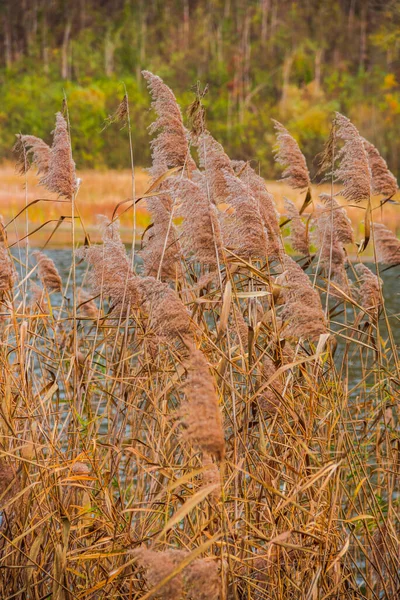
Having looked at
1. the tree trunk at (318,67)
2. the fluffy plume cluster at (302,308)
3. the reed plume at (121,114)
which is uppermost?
the reed plume at (121,114)

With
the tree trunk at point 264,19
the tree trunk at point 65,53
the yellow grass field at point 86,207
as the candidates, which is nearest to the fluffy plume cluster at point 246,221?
the yellow grass field at point 86,207

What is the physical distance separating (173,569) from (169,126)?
137cm

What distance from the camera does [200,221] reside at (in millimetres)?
2521

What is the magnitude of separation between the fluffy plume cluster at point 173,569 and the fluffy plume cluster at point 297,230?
5.13ft

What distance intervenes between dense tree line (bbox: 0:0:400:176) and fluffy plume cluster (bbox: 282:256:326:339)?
1025 inches

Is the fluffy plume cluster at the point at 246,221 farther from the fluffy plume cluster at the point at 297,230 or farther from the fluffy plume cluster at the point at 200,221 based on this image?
the fluffy plume cluster at the point at 297,230

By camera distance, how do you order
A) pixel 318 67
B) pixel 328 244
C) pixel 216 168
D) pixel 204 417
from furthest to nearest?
pixel 318 67 < pixel 328 244 < pixel 216 168 < pixel 204 417

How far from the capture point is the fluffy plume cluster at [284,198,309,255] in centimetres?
342

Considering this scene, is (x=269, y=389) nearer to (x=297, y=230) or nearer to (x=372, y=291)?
(x=372, y=291)

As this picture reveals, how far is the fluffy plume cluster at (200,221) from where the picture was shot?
2516mm

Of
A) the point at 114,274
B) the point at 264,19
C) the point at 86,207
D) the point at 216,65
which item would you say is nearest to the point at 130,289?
the point at 114,274

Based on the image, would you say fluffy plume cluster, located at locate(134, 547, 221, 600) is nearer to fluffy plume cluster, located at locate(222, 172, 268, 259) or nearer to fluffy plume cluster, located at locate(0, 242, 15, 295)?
fluffy plume cluster, located at locate(222, 172, 268, 259)

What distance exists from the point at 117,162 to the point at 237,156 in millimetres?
4932

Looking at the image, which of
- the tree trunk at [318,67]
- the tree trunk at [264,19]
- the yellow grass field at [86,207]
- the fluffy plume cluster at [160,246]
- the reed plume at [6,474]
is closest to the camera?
the reed plume at [6,474]
